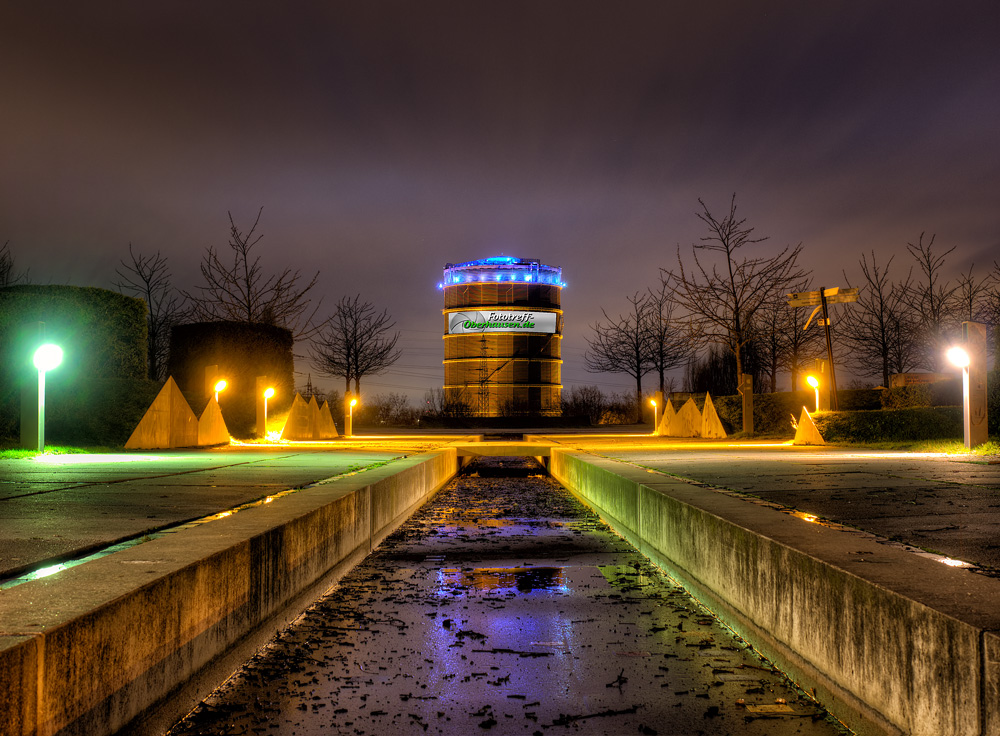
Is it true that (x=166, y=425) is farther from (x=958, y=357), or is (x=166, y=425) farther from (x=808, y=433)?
(x=958, y=357)

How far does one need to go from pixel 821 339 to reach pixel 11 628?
3927cm

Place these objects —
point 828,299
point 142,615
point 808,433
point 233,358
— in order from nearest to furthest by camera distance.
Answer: point 142,615 < point 808,433 < point 828,299 < point 233,358

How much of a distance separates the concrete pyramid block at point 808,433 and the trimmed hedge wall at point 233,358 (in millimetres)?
15032

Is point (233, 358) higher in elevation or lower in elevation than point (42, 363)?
higher

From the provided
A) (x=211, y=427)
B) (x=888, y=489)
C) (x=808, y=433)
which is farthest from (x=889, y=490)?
(x=211, y=427)

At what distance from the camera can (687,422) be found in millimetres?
25469

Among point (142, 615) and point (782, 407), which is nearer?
point (142, 615)

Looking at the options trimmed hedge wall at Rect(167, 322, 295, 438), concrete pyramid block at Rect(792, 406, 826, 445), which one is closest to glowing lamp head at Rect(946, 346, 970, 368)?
concrete pyramid block at Rect(792, 406, 826, 445)

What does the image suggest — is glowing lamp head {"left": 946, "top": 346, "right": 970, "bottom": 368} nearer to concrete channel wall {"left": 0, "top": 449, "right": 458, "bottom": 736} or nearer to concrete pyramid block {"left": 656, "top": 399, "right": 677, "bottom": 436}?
concrete channel wall {"left": 0, "top": 449, "right": 458, "bottom": 736}

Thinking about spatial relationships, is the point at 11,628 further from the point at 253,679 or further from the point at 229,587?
the point at 253,679

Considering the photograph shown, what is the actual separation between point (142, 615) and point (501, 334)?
6486 cm

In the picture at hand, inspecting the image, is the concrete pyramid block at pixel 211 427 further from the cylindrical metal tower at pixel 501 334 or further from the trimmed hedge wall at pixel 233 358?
the cylindrical metal tower at pixel 501 334

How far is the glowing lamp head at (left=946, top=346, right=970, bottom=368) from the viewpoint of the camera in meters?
12.3

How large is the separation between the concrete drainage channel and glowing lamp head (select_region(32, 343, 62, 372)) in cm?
871
